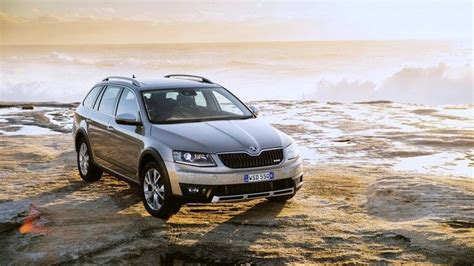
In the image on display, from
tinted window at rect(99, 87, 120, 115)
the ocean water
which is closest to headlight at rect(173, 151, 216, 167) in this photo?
tinted window at rect(99, 87, 120, 115)

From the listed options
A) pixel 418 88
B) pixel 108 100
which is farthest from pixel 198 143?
pixel 418 88

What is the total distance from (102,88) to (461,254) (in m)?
5.64

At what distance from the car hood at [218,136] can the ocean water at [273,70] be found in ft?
110

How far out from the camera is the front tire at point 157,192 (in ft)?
24.3

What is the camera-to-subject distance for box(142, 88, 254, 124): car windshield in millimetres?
8227

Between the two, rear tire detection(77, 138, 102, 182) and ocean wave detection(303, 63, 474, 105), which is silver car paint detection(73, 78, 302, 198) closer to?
rear tire detection(77, 138, 102, 182)

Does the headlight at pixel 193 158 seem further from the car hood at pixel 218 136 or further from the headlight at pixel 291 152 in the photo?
the headlight at pixel 291 152

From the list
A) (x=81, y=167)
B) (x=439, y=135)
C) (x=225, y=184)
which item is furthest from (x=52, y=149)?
(x=439, y=135)

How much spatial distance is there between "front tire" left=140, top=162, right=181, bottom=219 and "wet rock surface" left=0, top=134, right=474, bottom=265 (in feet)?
0.46

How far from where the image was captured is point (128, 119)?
806 centimetres

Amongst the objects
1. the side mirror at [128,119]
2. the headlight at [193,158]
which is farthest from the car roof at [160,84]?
the headlight at [193,158]

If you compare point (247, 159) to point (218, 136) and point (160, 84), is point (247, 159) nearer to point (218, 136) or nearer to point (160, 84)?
point (218, 136)

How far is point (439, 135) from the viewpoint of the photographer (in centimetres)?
1634

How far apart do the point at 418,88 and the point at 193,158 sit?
4085 cm
